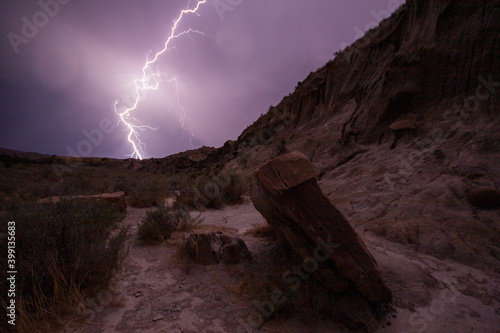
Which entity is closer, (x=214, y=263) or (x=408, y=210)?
(x=214, y=263)


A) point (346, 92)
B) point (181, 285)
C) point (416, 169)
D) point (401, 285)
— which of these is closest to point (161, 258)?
point (181, 285)

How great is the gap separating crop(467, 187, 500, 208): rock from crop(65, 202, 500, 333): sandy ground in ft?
4.75

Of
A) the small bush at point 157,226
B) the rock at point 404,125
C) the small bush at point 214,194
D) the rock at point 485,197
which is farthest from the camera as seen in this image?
the small bush at point 214,194

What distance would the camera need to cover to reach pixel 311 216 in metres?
1.99

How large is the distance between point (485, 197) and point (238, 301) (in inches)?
165

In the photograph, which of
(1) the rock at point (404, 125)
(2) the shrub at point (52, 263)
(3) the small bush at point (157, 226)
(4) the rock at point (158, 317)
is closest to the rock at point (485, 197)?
(1) the rock at point (404, 125)

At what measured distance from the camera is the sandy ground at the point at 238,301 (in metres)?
1.82

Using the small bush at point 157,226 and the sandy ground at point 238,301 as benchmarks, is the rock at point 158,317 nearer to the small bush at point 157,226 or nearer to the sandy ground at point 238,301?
the sandy ground at point 238,301

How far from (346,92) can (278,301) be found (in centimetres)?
1141

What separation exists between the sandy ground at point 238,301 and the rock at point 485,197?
145 cm

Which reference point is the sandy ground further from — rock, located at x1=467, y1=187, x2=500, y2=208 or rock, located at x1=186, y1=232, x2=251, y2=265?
rock, located at x1=467, y1=187, x2=500, y2=208

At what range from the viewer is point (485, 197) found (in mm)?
3332

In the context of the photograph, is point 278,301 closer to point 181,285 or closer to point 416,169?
point 181,285

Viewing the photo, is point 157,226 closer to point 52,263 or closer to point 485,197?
point 52,263
